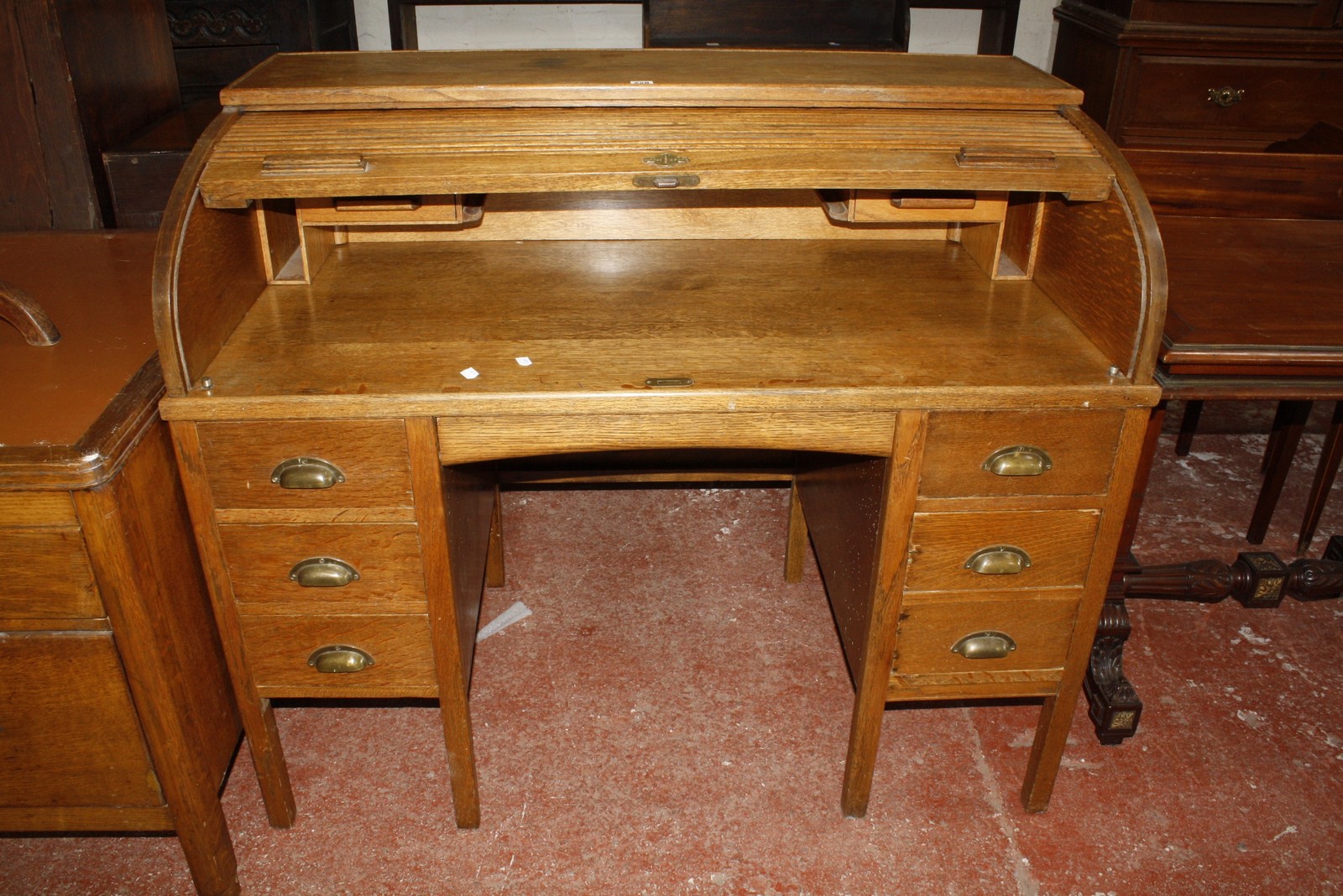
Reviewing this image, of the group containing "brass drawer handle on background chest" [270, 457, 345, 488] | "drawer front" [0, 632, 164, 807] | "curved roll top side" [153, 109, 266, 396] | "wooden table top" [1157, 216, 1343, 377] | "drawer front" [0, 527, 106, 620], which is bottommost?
"drawer front" [0, 632, 164, 807]

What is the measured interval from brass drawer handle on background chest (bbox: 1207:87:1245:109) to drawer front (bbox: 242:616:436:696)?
370cm

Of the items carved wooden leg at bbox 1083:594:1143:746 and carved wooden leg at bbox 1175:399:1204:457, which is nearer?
carved wooden leg at bbox 1083:594:1143:746

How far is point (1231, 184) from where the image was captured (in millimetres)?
2459

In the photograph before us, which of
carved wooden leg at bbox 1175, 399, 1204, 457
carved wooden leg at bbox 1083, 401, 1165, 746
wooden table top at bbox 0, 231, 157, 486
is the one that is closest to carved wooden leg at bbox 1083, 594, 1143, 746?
carved wooden leg at bbox 1083, 401, 1165, 746

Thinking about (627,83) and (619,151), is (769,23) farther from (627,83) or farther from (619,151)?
(619,151)

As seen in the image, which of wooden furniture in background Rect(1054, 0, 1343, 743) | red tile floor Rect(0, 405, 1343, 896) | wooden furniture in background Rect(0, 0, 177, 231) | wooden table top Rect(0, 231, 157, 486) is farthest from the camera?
wooden furniture in background Rect(0, 0, 177, 231)

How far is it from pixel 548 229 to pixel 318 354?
694 millimetres

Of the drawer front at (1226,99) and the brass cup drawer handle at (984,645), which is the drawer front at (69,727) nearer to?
the brass cup drawer handle at (984,645)

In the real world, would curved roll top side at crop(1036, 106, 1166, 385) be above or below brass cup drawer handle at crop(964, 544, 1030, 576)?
above

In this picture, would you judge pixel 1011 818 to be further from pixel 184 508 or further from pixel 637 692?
pixel 184 508

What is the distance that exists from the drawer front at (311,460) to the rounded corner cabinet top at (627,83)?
57 cm

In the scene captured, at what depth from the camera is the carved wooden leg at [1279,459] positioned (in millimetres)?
2879

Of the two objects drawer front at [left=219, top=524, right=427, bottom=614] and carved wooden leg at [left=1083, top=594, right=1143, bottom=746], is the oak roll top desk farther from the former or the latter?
carved wooden leg at [left=1083, top=594, right=1143, bottom=746]

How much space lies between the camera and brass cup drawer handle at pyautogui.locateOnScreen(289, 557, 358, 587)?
68.2 inches
